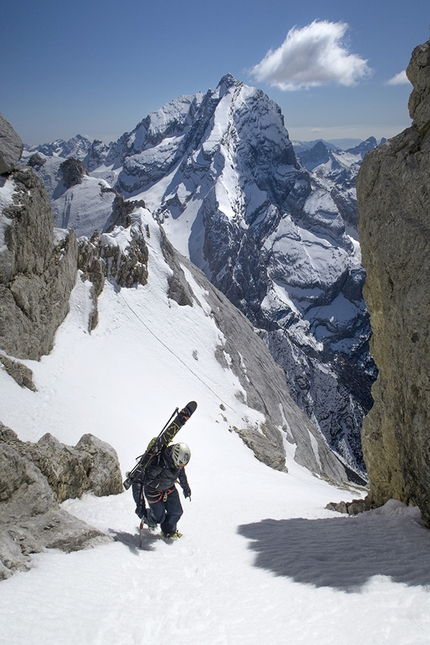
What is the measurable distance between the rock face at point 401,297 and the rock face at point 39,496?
6.37 metres

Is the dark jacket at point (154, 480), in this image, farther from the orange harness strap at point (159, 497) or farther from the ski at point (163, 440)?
the ski at point (163, 440)

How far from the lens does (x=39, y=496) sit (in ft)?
25.5

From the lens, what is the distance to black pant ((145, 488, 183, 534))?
8312 mm

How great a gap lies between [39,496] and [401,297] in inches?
328

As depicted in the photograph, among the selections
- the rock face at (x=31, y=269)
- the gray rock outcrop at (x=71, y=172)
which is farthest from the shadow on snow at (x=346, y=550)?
the gray rock outcrop at (x=71, y=172)

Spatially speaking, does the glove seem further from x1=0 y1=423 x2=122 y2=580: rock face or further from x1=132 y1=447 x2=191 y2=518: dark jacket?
x1=0 y1=423 x2=122 y2=580: rock face

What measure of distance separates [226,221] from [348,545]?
188 metres

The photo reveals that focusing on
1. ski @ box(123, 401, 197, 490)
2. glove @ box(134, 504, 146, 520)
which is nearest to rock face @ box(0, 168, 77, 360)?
ski @ box(123, 401, 197, 490)

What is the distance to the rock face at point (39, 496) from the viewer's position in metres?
6.40

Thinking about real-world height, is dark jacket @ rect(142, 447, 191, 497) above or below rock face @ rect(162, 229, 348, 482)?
above

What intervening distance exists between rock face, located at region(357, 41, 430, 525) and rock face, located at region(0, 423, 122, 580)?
637 centimetres

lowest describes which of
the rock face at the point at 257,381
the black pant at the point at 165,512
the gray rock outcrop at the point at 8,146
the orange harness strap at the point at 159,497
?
the rock face at the point at 257,381

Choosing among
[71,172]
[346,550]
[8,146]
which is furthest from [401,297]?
[71,172]

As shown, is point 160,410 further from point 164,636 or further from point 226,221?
point 226,221
